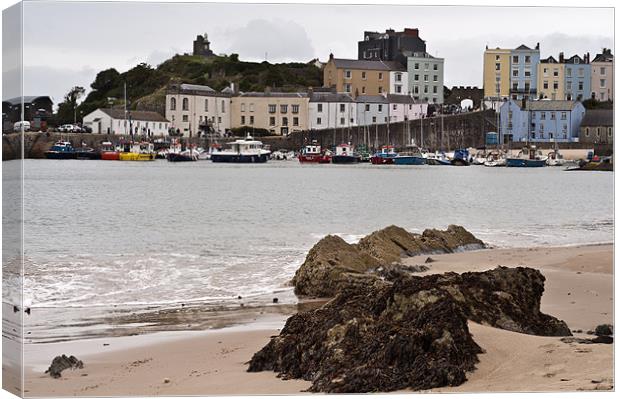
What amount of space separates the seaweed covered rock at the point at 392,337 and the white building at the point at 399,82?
16.7 feet

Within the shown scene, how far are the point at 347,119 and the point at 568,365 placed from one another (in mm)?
12742

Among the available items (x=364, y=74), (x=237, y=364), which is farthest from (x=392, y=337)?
(x=364, y=74)

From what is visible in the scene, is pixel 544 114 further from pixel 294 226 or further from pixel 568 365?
pixel 568 365

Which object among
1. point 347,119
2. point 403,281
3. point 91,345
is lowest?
point 91,345

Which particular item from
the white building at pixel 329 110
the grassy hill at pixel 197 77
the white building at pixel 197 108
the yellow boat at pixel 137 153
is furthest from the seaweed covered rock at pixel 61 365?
the yellow boat at pixel 137 153

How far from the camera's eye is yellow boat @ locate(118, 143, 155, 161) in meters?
50.5

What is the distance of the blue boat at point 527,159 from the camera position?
95.0 ft

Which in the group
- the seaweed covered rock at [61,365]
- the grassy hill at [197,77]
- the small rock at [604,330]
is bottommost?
the seaweed covered rock at [61,365]

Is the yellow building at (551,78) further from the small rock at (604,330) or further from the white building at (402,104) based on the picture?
the small rock at (604,330)

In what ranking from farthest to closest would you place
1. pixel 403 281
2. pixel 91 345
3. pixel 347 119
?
1. pixel 347 119
2. pixel 91 345
3. pixel 403 281

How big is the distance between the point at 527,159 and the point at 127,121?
13332 mm

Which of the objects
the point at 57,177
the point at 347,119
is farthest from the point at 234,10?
the point at 57,177

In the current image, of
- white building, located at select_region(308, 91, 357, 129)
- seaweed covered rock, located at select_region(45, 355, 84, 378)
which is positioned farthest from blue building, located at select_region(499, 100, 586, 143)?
seaweed covered rock, located at select_region(45, 355, 84, 378)

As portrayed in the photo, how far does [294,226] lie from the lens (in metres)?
18.9
